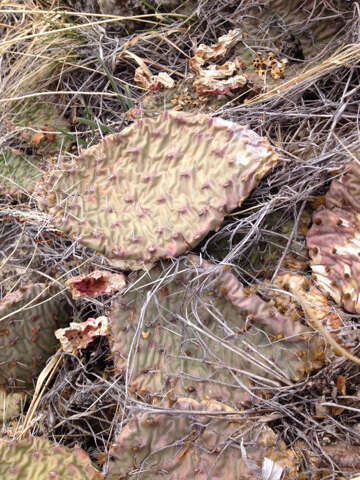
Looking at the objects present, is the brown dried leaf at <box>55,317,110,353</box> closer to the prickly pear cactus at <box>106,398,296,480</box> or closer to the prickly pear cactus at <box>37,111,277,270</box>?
the prickly pear cactus at <box>37,111,277,270</box>

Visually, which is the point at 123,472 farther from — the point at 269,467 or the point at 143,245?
the point at 143,245

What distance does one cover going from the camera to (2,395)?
1385 millimetres

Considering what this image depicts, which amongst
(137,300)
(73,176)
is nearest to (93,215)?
(73,176)

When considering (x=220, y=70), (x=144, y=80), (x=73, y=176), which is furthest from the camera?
(x=144, y=80)

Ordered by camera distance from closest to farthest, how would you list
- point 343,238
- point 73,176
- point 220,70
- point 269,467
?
point 269,467 → point 343,238 → point 73,176 → point 220,70

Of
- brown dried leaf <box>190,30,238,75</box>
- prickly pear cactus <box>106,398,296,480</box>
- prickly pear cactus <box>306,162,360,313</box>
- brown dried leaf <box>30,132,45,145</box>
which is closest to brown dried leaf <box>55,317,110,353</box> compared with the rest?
prickly pear cactus <box>106,398,296,480</box>

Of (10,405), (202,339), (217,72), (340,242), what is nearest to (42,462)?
(10,405)

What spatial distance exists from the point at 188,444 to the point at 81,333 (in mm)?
460

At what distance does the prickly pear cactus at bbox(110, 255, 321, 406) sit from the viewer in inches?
43.4

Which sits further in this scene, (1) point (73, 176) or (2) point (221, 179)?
(1) point (73, 176)

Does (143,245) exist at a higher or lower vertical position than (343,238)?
higher

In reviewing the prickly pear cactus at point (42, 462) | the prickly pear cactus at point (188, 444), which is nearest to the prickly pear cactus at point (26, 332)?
the prickly pear cactus at point (42, 462)

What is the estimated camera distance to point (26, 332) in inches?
53.9

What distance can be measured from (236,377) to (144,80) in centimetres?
104
